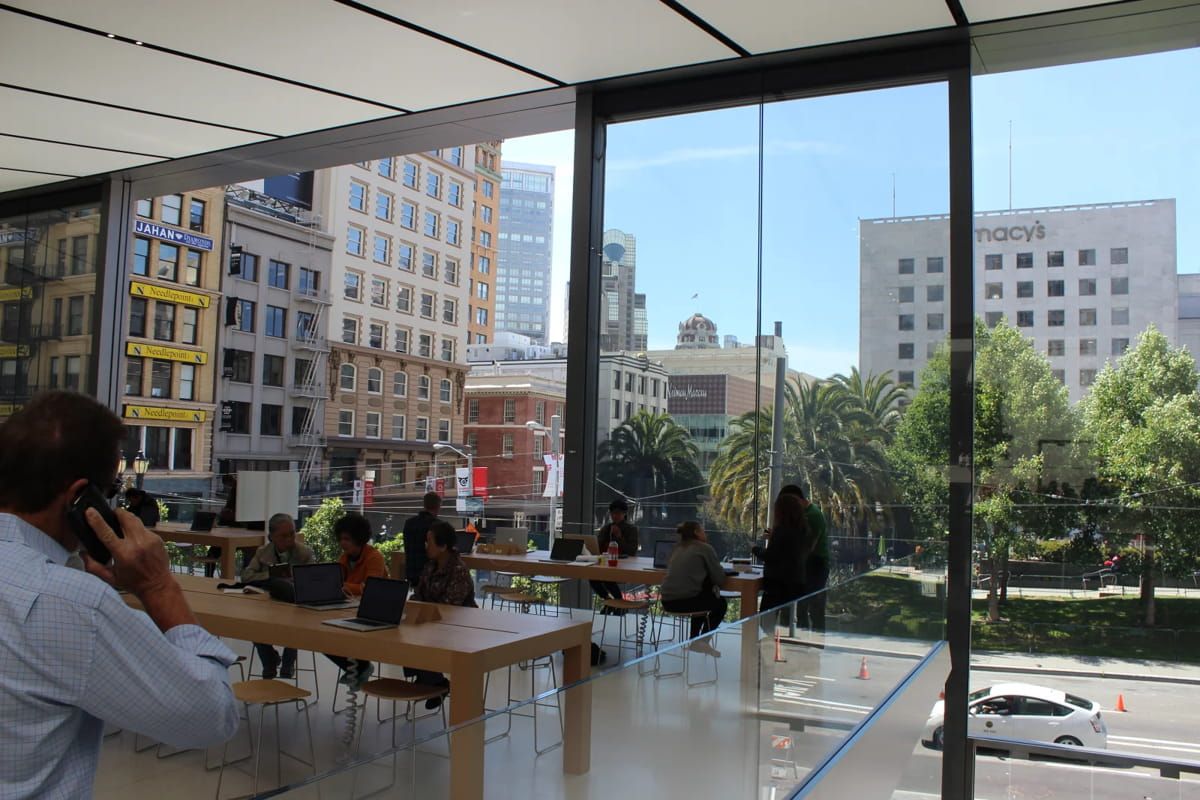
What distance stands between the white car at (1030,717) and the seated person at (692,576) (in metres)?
1.84

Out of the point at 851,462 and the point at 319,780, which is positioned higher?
the point at 851,462

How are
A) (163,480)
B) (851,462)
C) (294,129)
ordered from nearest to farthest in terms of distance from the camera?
(851,462), (294,129), (163,480)

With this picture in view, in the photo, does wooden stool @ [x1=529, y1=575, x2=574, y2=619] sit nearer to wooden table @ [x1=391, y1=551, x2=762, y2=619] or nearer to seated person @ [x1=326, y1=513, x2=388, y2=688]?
wooden table @ [x1=391, y1=551, x2=762, y2=619]

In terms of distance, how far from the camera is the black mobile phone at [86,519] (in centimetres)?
149

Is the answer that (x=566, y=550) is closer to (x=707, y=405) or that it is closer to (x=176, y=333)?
(x=707, y=405)

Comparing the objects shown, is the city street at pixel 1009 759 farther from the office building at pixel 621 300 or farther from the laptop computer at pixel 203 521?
the laptop computer at pixel 203 521

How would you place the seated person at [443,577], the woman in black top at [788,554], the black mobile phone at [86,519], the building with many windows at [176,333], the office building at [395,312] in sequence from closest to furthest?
the black mobile phone at [86,519] → the seated person at [443,577] → the woman in black top at [788,554] → the building with many windows at [176,333] → the office building at [395,312]

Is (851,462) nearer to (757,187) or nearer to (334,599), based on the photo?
(757,187)

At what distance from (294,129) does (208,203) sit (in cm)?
2005

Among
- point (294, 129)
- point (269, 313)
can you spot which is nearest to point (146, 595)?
point (294, 129)

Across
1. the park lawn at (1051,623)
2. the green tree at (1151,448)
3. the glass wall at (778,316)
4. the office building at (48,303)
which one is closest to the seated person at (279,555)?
the glass wall at (778,316)

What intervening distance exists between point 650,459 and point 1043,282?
360 cm

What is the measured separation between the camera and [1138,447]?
22.0 ft

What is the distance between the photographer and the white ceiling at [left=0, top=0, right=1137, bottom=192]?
661 cm
